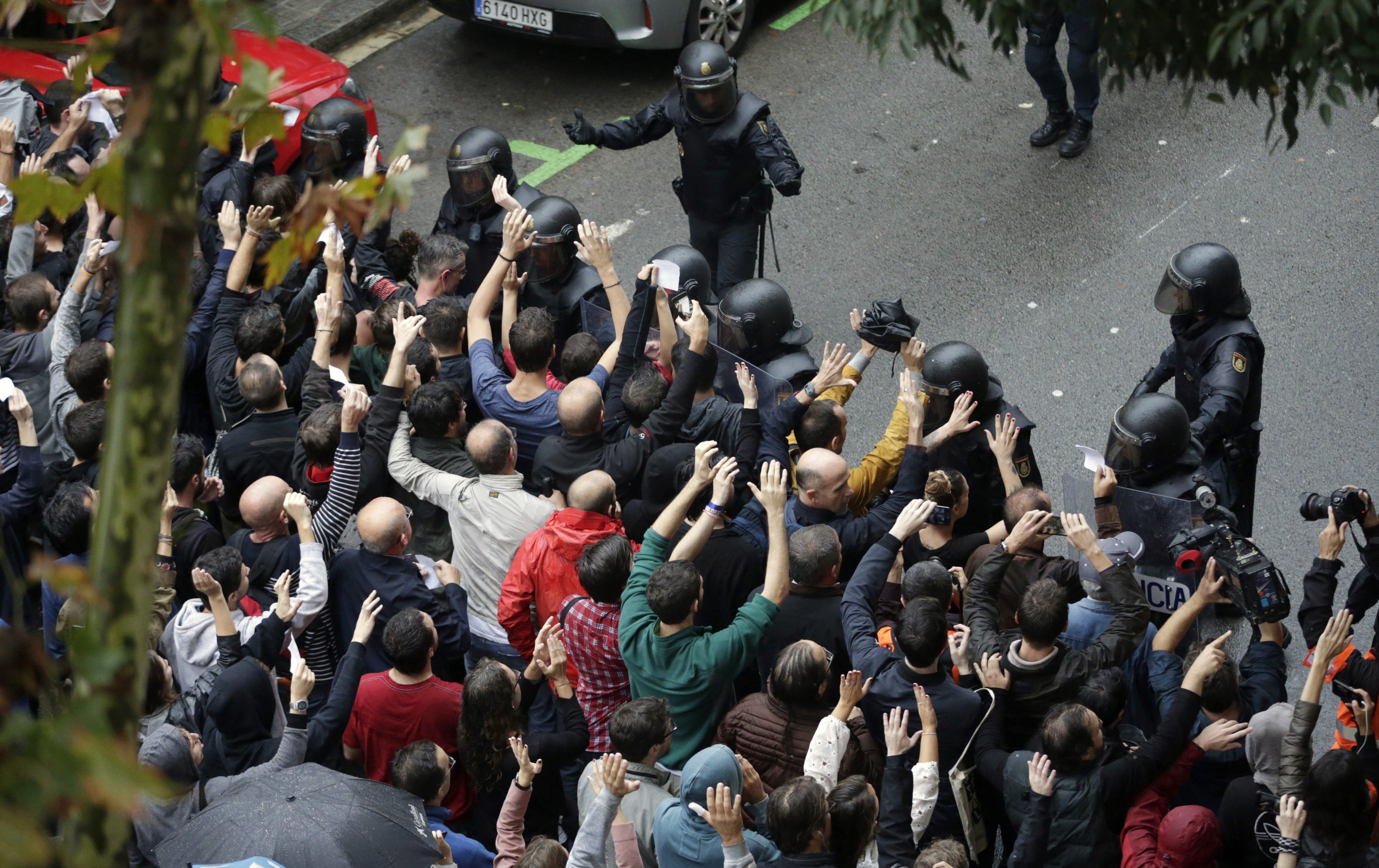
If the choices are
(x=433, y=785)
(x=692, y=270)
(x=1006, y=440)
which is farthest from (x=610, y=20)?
(x=433, y=785)

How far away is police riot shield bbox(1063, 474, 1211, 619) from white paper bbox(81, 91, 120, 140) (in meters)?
5.47

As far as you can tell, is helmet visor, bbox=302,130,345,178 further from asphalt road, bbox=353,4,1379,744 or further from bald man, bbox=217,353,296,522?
bald man, bbox=217,353,296,522

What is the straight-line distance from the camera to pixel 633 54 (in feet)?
33.2

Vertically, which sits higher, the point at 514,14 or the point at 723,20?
the point at 514,14

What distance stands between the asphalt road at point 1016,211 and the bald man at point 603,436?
5.81 ft

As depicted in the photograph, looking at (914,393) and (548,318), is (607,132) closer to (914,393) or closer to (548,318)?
(548,318)

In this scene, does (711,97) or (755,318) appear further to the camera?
(711,97)

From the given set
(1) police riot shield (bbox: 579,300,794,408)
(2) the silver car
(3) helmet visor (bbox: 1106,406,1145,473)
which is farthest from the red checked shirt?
(2) the silver car

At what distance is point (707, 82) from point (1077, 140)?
2882 mm

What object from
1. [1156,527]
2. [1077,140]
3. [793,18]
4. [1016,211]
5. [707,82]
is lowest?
[1016,211]

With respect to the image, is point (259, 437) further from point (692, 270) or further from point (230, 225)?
point (692, 270)

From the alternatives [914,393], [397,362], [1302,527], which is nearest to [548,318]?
[397,362]

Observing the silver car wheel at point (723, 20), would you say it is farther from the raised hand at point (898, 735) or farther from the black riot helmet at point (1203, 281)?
the raised hand at point (898, 735)

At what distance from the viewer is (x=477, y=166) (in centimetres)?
684
